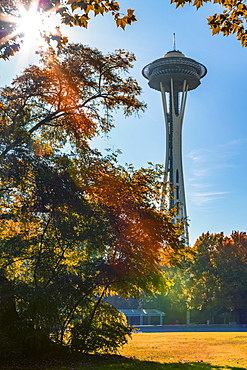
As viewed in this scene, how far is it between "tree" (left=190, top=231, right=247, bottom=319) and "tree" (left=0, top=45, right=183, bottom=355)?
124 ft

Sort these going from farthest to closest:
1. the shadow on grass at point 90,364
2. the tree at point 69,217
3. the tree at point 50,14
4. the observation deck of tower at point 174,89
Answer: the observation deck of tower at point 174,89
the tree at point 69,217
the shadow on grass at point 90,364
the tree at point 50,14

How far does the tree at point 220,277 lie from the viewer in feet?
179

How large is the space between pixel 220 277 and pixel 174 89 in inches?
1983

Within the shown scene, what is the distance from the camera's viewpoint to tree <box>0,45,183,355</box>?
49.5 feet

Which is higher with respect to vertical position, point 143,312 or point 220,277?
point 220,277

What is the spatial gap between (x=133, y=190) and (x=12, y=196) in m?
4.68

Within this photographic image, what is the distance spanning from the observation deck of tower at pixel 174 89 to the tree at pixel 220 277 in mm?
30251

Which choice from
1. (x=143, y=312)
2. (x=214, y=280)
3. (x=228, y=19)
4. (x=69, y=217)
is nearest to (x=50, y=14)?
(x=228, y=19)

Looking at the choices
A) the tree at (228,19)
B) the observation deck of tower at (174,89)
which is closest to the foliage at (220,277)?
the observation deck of tower at (174,89)

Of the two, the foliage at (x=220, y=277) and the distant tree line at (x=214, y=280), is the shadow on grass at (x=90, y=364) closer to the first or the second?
the distant tree line at (x=214, y=280)

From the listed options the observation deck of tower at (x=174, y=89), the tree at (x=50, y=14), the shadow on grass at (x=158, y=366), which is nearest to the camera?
the tree at (x=50, y=14)

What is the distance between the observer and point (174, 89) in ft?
311

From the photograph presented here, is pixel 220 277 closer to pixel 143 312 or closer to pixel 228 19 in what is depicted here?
pixel 143 312

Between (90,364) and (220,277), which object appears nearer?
(90,364)
